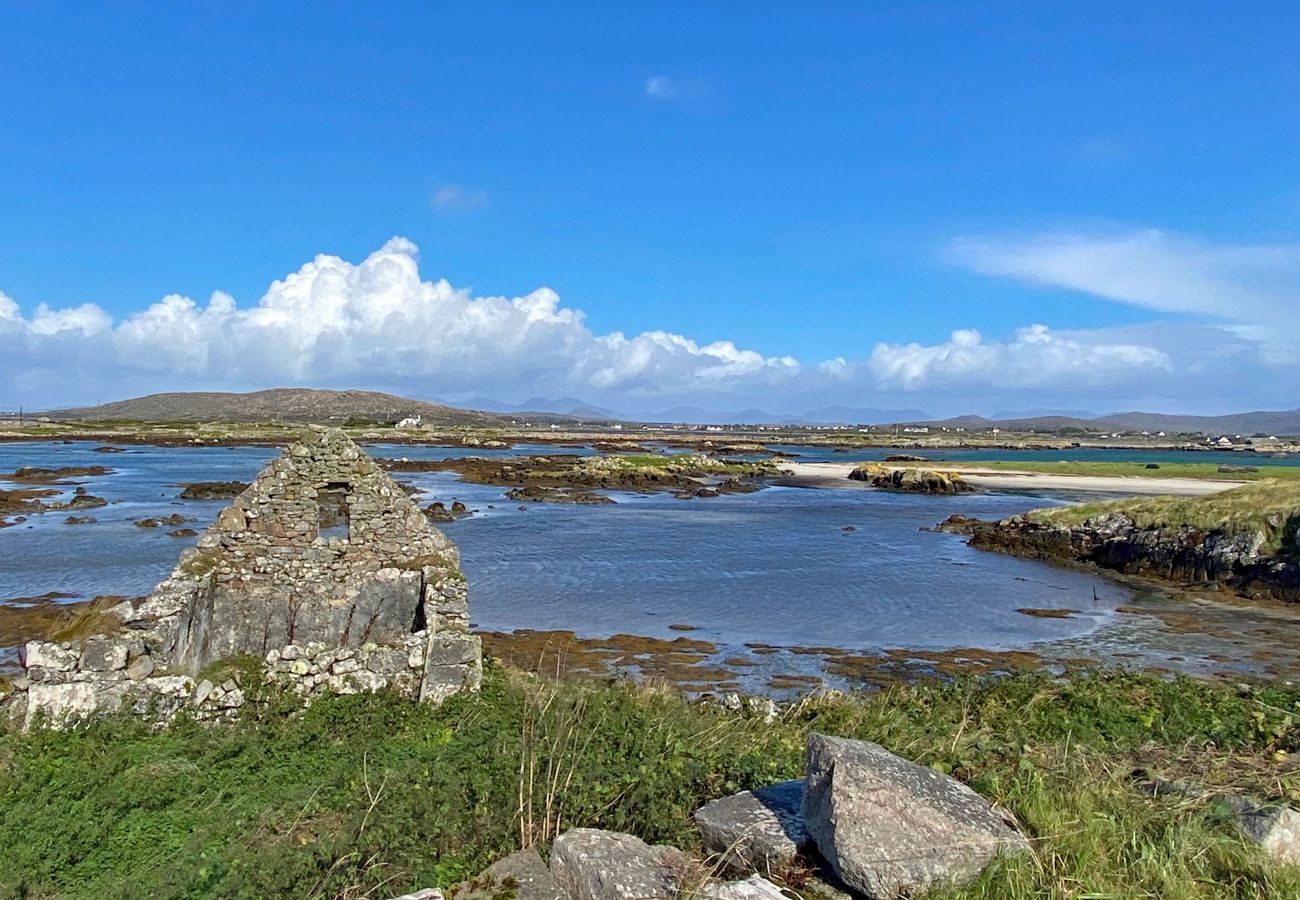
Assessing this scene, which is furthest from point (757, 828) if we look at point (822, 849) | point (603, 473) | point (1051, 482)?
point (1051, 482)

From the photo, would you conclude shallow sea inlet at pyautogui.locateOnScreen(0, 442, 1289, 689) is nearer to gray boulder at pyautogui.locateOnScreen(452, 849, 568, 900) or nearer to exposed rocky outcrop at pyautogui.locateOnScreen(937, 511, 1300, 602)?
exposed rocky outcrop at pyautogui.locateOnScreen(937, 511, 1300, 602)

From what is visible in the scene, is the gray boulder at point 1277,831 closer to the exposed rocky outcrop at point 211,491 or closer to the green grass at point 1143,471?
the exposed rocky outcrop at point 211,491

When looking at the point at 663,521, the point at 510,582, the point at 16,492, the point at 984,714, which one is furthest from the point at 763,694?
the point at 16,492

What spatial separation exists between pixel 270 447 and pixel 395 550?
97612mm

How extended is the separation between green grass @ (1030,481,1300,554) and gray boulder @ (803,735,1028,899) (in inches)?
1212

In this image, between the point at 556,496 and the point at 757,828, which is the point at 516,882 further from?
the point at 556,496

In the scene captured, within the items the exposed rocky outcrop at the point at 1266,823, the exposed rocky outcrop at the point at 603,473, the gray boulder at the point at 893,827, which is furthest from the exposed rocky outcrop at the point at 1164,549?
the gray boulder at the point at 893,827

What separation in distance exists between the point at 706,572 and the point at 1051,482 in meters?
53.2

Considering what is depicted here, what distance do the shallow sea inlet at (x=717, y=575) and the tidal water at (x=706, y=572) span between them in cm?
10

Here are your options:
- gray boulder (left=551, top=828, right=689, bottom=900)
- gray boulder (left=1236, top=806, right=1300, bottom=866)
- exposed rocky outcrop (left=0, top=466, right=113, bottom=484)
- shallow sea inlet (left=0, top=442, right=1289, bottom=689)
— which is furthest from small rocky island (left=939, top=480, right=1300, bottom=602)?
exposed rocky outcrop (left=0, top=466, right=113, bottom=484)

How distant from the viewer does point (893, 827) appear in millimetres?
5117

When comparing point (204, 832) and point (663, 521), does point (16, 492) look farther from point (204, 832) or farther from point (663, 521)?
point (204, 832)

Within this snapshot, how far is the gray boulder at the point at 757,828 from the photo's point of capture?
555 cm

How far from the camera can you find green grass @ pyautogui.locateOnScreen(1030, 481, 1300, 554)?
29891 millimetres
